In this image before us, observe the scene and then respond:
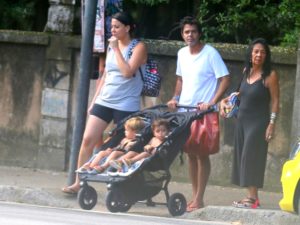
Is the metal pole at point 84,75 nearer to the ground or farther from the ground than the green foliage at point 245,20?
nearer to the ground

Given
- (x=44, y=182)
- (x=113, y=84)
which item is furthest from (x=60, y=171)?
(x=113, y=84)

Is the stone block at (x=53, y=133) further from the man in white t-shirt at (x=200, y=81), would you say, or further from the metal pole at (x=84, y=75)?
the man in white t-shirt at (x=200, y=81)

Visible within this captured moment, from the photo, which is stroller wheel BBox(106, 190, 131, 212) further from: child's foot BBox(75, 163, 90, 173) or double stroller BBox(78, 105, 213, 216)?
child's foot BBox(75, 163, 90, 173)

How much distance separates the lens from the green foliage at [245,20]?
571 inches

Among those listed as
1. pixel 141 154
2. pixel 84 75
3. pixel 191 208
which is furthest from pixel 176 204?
pixel 84 75

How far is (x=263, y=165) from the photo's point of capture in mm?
11828

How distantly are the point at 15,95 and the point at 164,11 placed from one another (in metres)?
3.98

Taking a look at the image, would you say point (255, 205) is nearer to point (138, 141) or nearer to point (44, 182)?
point (138, 141)

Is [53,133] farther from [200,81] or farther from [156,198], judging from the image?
[200,81]

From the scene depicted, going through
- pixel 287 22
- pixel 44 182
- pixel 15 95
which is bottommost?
pixel 44 182

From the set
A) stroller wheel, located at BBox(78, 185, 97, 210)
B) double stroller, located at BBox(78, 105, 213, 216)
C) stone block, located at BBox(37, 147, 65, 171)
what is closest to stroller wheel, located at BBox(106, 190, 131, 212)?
double stroller, located at BBox(78, 105, 213, 216)

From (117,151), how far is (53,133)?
3.44 meters

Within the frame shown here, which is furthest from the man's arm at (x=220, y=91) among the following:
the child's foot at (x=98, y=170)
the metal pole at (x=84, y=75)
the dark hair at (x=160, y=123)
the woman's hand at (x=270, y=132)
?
the metal pole at (x=84, y=75)

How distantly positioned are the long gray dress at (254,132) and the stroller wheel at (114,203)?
136 cm
